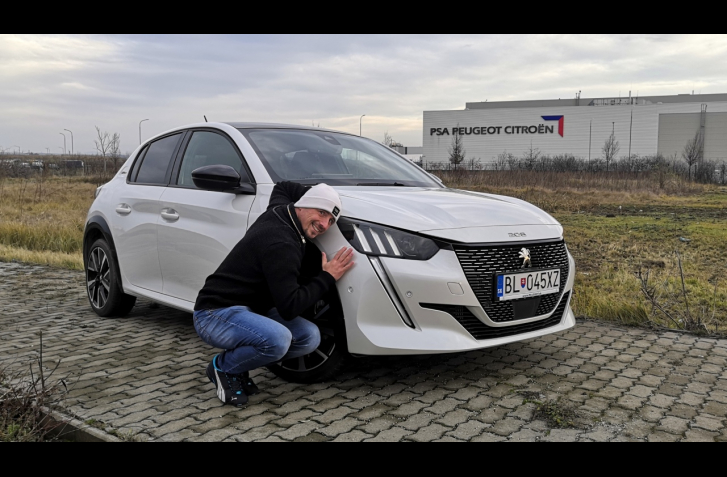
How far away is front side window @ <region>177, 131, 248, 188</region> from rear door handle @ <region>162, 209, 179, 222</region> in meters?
0.23

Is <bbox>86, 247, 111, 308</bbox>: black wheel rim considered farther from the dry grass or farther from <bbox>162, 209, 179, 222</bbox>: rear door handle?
the dry grass

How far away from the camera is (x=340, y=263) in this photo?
3.56 meters

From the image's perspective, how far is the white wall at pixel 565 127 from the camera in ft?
254

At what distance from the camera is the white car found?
11.7ft

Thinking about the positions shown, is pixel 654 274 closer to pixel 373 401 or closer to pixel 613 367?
pixel 613 367

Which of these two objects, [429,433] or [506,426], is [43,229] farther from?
[506,426]

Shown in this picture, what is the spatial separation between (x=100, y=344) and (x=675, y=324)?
4.95 meters

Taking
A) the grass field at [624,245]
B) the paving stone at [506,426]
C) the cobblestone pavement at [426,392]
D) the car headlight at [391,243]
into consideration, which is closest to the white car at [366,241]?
the car headlight at [391,243]

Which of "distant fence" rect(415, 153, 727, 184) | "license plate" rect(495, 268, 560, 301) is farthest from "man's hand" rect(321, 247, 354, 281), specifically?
"distant fence" rect(415, 153, 727, 184)

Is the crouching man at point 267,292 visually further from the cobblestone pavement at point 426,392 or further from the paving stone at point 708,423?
the paving stone at point 708,423
